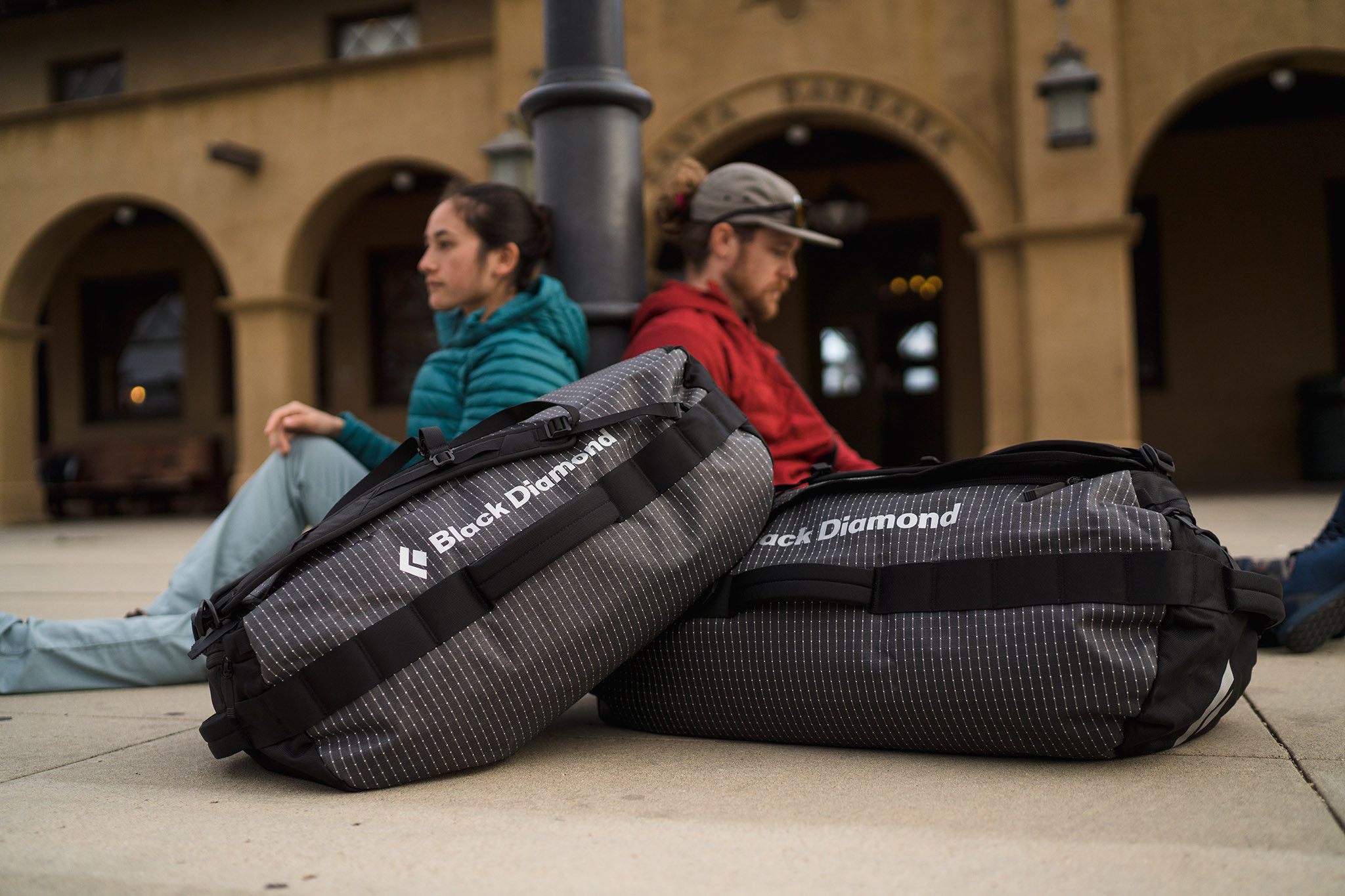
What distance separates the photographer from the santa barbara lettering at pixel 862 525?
1.86 m

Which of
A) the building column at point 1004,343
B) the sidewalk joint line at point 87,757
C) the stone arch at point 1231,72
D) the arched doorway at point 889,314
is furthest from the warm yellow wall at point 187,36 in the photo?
the sidewalk joint line at point 87,757

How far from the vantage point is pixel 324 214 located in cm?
1104

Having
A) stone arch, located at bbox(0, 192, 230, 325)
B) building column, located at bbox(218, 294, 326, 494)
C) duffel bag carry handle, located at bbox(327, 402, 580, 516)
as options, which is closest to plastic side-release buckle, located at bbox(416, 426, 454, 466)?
duffel bag carry handle, located at bbox(327, 402, 580, 516)

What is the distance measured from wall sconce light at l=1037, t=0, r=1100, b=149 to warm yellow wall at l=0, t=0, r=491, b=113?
667 centimetres

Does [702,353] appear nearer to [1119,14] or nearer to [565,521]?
[565,521]

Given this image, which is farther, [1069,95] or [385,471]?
[1069,95]

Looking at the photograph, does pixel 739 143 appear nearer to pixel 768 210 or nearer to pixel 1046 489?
pixel 768 210

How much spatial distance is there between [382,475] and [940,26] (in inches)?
324

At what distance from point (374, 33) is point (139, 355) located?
5.82 meters

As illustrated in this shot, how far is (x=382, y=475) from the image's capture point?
1.95m

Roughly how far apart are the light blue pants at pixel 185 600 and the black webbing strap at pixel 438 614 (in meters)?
0.93

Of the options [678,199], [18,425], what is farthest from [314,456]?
[18,425]

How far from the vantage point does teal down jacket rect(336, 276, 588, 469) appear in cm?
239

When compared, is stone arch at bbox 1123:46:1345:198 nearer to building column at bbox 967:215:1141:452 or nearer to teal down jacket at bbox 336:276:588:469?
building column at bbox 967:215:1141:452
